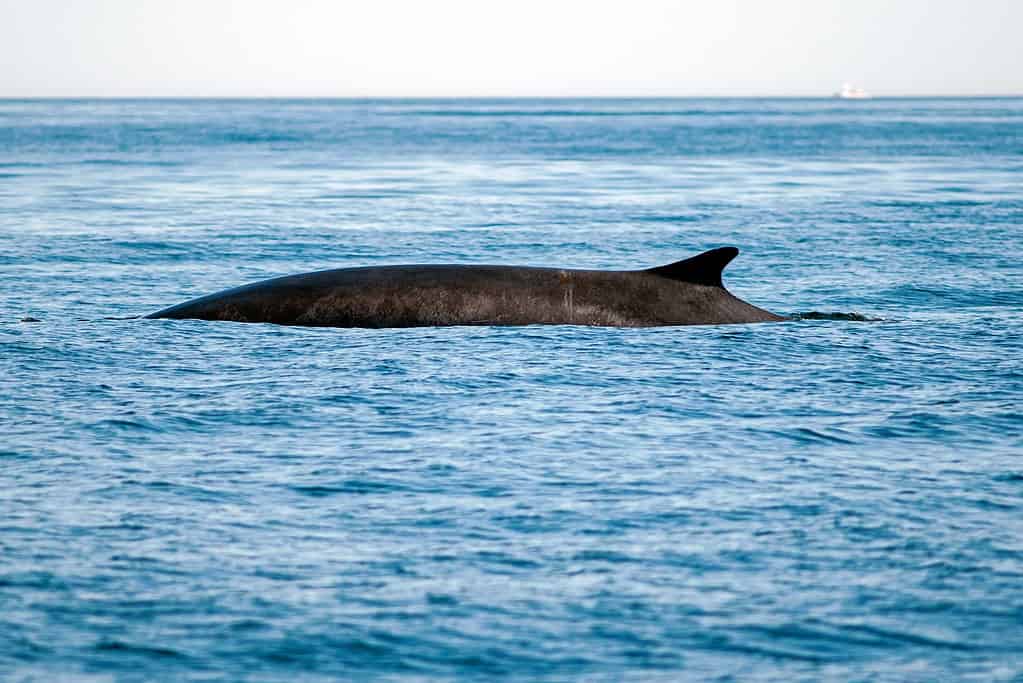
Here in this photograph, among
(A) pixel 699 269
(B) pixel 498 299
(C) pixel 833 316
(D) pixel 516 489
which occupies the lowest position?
(D) pixel 516 489

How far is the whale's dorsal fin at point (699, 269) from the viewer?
16391mm

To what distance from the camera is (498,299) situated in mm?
16578

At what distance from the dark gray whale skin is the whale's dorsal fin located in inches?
0.4

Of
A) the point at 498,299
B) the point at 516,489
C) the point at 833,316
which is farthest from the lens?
the point at 833,316

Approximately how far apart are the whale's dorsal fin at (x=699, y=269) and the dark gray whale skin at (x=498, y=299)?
0.01 metres

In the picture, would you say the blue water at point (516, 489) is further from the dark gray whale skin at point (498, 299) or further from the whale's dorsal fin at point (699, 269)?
the whale's dorsal fin at point (699, 269)

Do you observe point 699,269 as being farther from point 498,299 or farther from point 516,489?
point 516,489

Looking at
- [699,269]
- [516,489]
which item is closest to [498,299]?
[699,269]

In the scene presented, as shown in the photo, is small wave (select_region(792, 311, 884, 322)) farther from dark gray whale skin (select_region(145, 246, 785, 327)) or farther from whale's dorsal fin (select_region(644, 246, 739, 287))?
whale's dorsal fin (select_region(644, 246, 739, 287))

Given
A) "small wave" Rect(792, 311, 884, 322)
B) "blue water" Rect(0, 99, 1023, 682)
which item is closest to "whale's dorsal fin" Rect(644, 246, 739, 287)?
"blue water" Rect(0, 99, 1023, 682)

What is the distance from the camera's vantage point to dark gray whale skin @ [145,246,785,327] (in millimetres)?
16547

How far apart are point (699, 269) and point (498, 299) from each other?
2256 millimetres

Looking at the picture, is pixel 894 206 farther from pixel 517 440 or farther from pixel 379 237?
pixel 517 440

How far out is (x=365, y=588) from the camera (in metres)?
8.20
